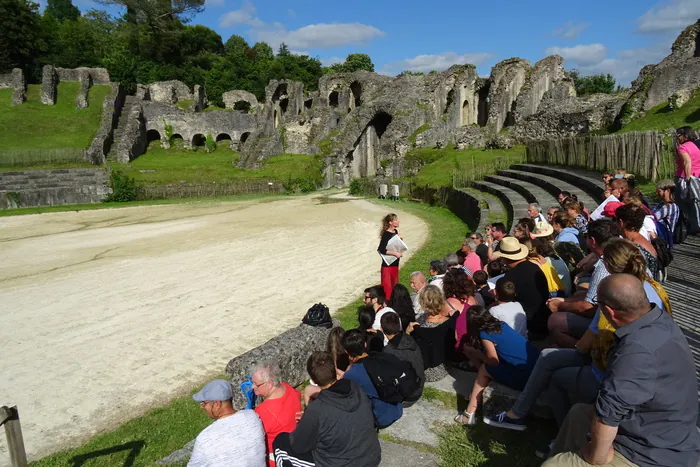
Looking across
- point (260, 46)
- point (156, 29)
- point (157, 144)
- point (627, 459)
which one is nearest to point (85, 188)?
point (157, 144)

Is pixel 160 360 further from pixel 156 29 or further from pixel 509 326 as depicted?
pixel 156 29

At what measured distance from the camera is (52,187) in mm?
28500

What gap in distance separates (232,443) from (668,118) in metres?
20.1

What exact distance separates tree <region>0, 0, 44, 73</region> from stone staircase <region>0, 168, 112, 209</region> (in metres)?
23.6

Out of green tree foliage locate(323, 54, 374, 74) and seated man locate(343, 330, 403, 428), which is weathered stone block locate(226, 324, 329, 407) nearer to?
seated man locate(343, 330, 403, 428)

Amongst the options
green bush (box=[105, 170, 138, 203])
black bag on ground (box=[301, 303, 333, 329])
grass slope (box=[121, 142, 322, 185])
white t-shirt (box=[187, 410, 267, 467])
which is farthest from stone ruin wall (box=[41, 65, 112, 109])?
white t-shirt (box=[187, 410, 267, 467])

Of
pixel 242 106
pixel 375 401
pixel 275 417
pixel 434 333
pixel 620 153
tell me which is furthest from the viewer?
pixel 242 106

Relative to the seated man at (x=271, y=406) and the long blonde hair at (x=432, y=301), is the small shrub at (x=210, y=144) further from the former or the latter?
the seated man at (x=271, y=406)

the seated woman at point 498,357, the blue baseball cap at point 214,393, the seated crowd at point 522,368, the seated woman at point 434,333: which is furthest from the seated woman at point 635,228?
the blue baseball cap at point 214,393

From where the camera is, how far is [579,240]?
7566 mm

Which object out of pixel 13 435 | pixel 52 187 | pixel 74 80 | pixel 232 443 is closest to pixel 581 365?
pixel 232 443

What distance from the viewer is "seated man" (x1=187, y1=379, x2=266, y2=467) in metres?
3.24

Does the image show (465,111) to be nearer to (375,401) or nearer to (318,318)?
(318,318)

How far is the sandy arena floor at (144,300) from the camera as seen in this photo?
241 inches
